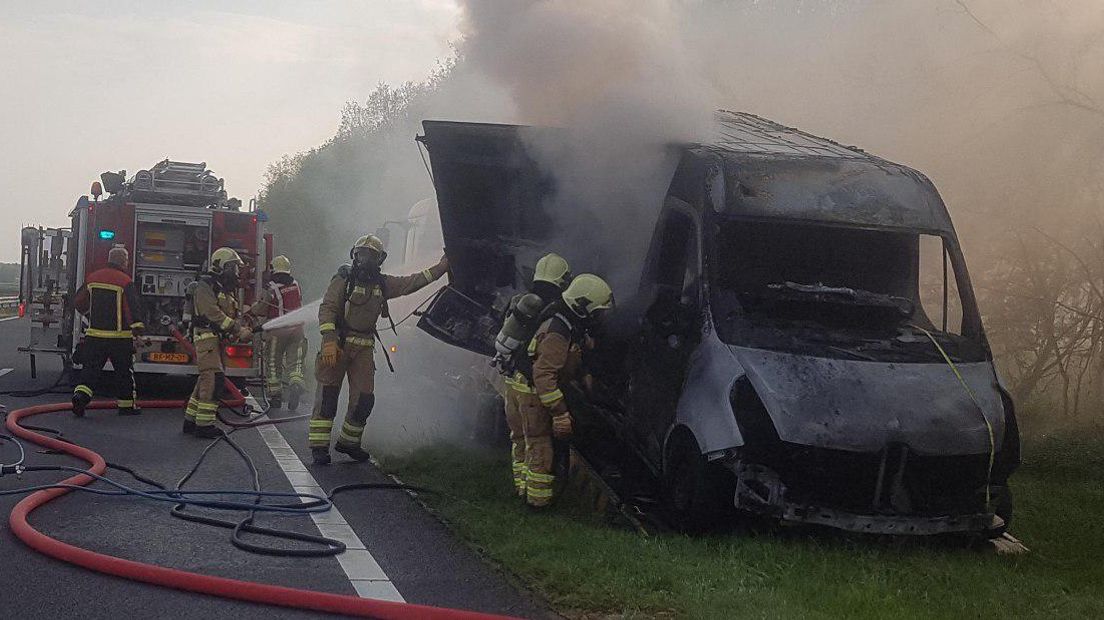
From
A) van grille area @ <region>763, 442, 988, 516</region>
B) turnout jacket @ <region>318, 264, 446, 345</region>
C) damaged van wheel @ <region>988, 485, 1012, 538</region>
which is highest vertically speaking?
turnout jacket @ <region>318, 264, 446, 345</region>

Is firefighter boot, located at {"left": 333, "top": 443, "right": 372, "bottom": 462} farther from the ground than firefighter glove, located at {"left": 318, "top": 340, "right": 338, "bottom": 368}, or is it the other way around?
firefighter glove, located at {"left": 318, "top": 340, "right": 338, "bottom": 368}

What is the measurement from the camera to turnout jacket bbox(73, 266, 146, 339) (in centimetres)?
A: 1200

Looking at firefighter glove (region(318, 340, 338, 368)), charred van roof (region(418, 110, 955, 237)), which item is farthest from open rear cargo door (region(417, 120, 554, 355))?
charred van roof (region(418, 110, 955, 237))

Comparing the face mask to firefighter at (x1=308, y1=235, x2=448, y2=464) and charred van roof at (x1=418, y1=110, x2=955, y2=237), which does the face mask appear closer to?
firefighter at (x1=308, y1=235, x2=448, y2=464)

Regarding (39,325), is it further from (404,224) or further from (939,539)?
(939,539)

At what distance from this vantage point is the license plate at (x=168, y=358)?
13.8 metres

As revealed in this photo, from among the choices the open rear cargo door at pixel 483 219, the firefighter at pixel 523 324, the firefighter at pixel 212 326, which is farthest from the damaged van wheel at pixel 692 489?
the firefighter at pixel 212 326

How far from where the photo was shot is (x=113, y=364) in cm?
1209

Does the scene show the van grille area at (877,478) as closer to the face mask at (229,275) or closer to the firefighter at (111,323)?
the face mask at (229,275)

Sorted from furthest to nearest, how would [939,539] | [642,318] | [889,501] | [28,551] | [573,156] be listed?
1. [573,156]
2. [642,318]
3. [939,539]
4. [889,501]
5. [28,551]

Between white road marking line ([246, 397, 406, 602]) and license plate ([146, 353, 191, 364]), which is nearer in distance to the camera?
white road marking line ([246, 397, 406, 602])

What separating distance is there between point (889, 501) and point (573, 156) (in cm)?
350

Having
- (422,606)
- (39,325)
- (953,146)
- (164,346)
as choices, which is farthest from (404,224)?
(422,606)

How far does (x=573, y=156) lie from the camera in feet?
28.4
